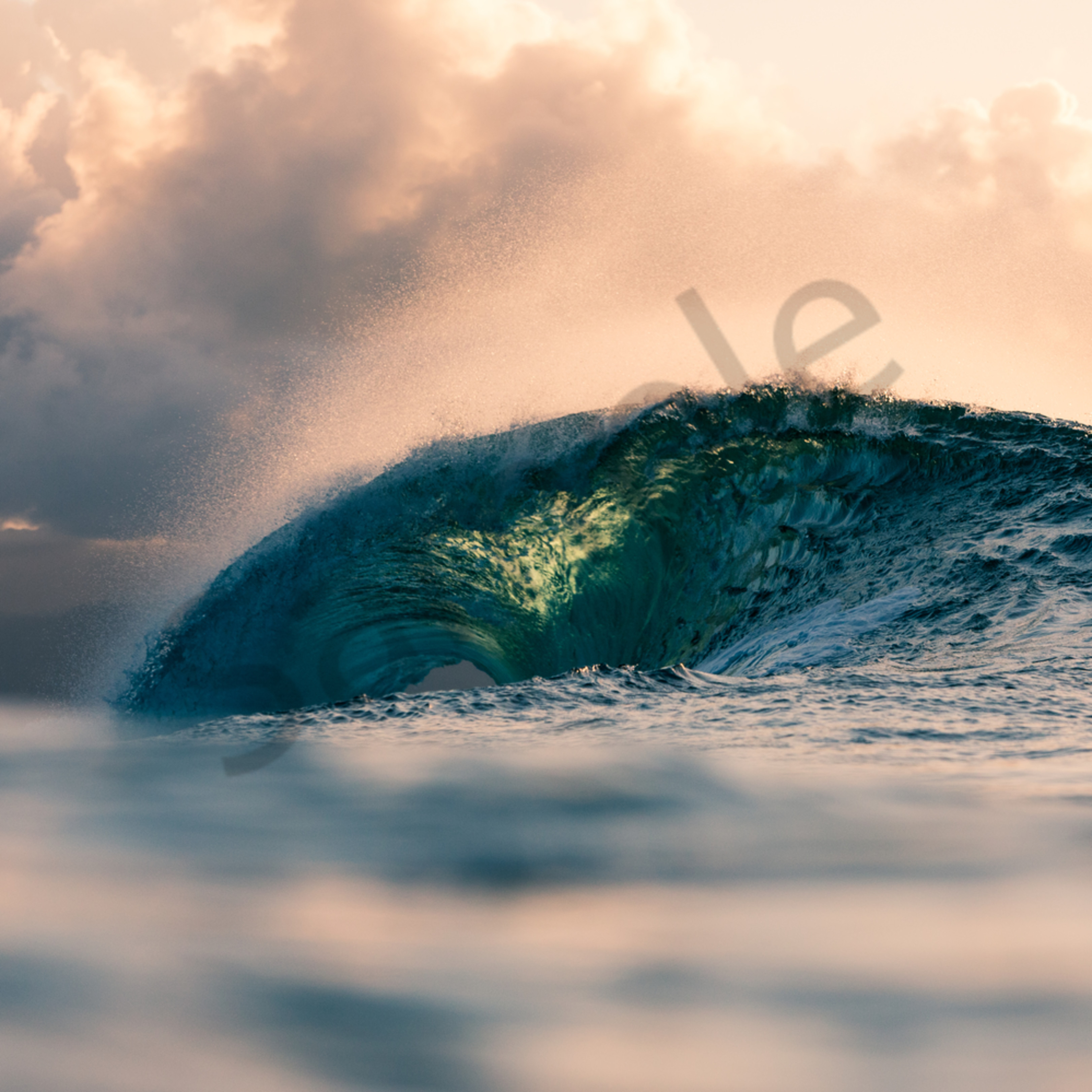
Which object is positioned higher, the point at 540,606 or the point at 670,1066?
the point at 540,606

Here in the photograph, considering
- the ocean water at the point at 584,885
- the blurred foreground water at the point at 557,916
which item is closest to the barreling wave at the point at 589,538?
the ocean water at the point at 584,885

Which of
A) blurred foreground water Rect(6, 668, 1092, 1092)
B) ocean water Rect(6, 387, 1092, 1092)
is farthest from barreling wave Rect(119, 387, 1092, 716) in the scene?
blurred foreground water Rect(6, 668, 1092, 1092)

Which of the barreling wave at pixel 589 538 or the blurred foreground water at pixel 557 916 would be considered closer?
the blurred foreground water at pixel 557 916

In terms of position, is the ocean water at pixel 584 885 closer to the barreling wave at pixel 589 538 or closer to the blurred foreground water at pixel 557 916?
the blurred foreground water at pixel 557 916

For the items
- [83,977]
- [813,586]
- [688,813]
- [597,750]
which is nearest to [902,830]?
[688,813]

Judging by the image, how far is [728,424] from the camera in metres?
9.34

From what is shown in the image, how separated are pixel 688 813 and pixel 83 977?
125 centimetres

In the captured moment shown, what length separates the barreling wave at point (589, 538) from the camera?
7.98 meters

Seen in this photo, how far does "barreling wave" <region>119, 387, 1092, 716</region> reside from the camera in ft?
26.2

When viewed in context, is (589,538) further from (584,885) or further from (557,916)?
(557,916)

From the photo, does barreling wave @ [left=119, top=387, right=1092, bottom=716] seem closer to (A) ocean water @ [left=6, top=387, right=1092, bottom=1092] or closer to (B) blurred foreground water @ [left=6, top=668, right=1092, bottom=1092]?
(A) ocean water @ [left=6, top=387, right=1092, bottom=1092]

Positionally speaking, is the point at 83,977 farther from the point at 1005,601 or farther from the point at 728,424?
the point at 728,424

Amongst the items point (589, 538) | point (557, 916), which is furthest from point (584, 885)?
point (589, 538)

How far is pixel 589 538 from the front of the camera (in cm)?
888
